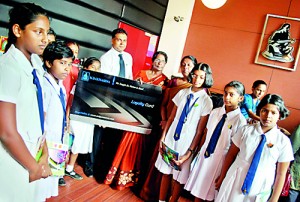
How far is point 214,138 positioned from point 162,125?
71cm

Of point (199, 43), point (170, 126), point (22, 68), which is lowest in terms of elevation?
point (170, 126)

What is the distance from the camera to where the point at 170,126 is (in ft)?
7.94

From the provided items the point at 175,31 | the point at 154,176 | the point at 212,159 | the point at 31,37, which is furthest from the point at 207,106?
the point at 175,31

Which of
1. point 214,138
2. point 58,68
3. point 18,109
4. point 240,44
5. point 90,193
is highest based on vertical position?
point 240,44

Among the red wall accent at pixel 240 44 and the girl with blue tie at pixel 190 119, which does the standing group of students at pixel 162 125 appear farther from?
the red wall accent at pixel 240 44

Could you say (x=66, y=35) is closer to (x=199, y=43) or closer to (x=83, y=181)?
(x=83, y=181)

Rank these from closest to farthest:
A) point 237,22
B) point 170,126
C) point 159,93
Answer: point 170,126 < point 159,93 < point 237,22

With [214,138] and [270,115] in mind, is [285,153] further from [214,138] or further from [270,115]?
[214,138]

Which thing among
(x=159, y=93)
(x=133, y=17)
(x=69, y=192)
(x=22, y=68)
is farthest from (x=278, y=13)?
(x=22, y=68)

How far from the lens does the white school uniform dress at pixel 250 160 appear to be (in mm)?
1687

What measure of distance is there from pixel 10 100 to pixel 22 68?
142 mm

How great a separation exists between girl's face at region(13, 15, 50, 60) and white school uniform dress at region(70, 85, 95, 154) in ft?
5.20

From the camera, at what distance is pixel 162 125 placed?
2666 millimetres

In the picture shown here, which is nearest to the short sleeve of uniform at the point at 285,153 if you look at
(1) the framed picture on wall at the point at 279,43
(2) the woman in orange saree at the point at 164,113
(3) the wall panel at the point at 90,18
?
(2) the woman in orange saree at the point at 164,113
